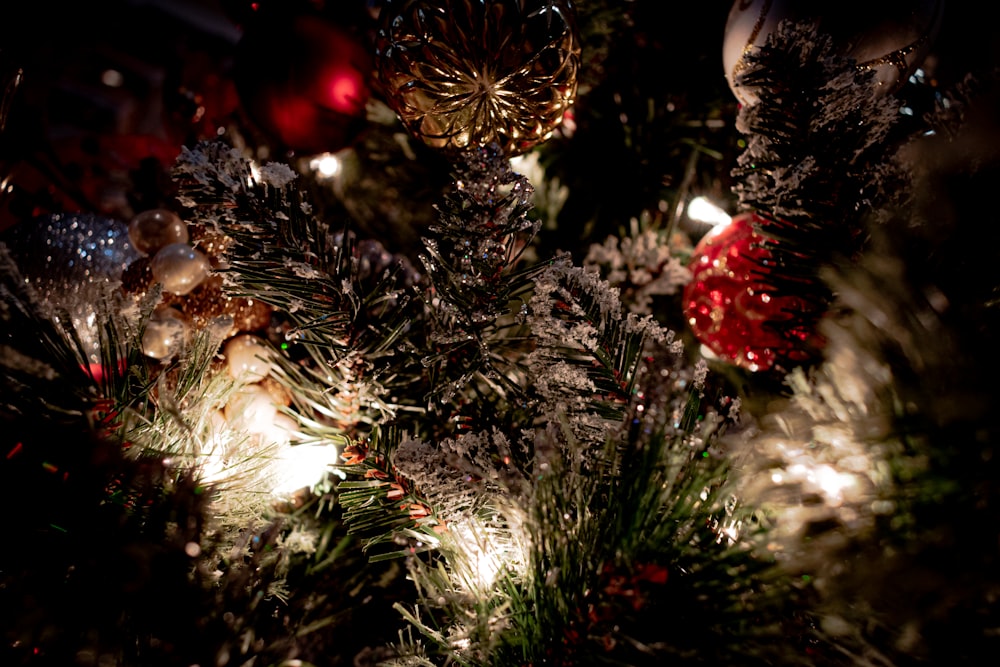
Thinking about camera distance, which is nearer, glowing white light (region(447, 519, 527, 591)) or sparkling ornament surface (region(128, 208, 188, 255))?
glowing white light (region(447, 519, 527, 591))

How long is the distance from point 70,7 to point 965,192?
2049mm

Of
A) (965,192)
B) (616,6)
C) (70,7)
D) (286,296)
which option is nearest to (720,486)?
(965,192)

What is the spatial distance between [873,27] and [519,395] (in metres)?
0.42

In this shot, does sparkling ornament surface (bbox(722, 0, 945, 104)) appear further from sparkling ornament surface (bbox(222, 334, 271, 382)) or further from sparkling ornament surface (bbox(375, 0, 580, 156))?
sparkling ornament surface (bbox(222, 334, 271, 382))

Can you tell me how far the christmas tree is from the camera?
0.27 m

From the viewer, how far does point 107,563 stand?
31cm

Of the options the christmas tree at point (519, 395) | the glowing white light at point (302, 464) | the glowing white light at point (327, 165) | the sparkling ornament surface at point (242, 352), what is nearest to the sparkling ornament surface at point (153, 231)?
the christmas tree at point (519, 395)

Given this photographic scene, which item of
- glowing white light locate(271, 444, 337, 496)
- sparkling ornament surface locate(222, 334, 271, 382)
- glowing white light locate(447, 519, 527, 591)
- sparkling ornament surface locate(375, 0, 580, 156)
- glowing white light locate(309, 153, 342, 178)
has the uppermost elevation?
glowing white light locate(309, 153, 342, 178)

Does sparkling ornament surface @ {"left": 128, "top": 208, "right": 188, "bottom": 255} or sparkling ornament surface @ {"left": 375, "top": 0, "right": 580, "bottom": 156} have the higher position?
sparkling ornament surface @ {"left": 375, "top": 0, "right": 580, "bottom": 156}

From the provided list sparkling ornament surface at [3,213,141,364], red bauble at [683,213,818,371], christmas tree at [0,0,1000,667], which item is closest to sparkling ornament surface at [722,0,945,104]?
christmas tree at [0,0,1000,667]

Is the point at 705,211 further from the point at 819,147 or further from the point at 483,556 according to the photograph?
the point at 483,556

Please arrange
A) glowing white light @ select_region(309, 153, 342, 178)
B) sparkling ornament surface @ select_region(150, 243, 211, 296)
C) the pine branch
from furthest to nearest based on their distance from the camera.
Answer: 1. glowing white light @ select_region(309, 153, 342, 178)
2. sparkling ornament surface @ select_region(150, 243, 211, 296)
3. the pine branch

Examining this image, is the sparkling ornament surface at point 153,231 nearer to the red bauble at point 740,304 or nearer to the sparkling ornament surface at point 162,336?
the sparkling ornament surface at point 162,336

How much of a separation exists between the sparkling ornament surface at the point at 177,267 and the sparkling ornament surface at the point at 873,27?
1.66 feet
